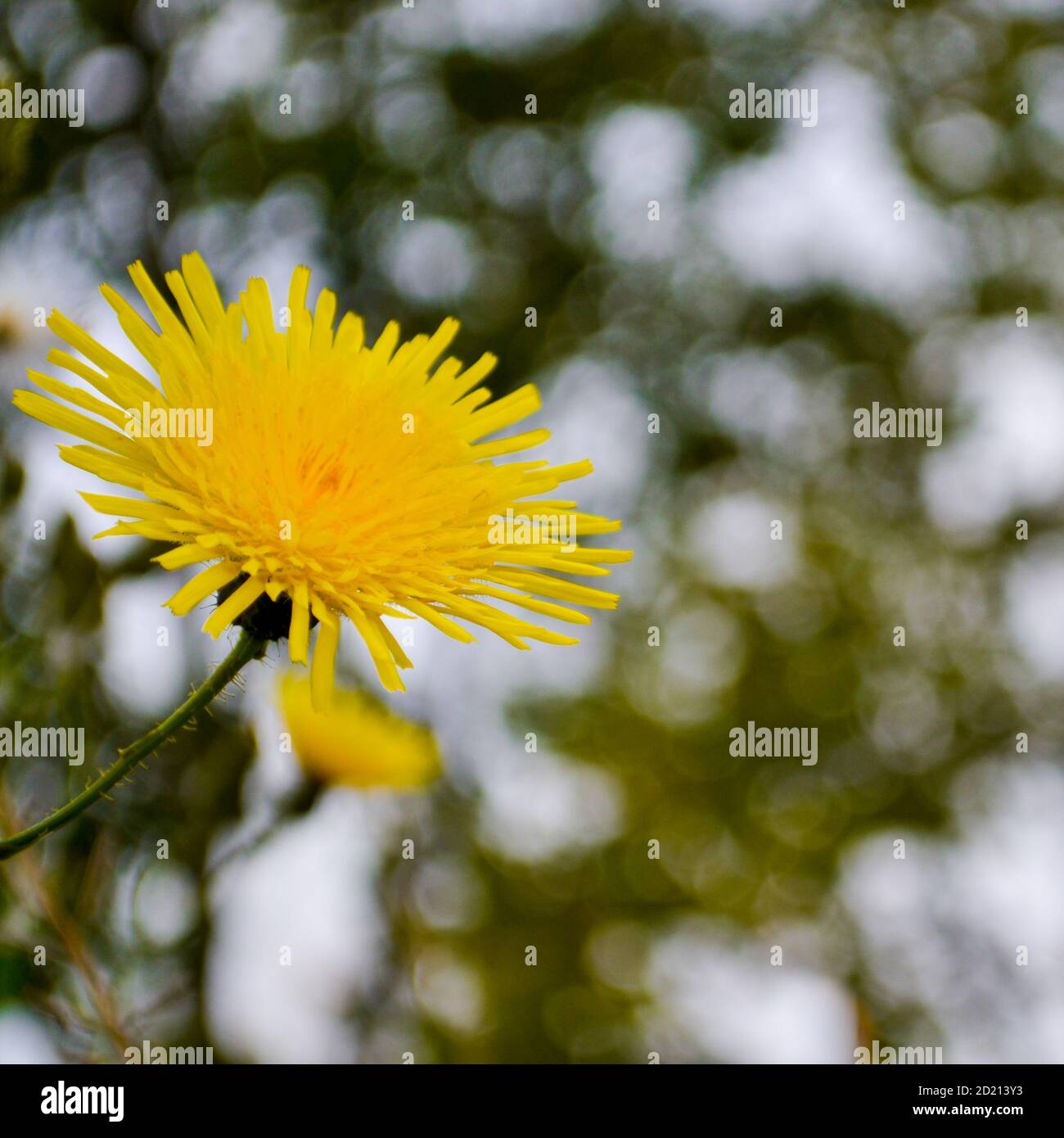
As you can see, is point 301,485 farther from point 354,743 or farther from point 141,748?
point 354,743

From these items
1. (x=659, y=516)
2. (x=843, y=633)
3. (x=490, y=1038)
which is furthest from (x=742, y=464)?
(x=490, y=1038)

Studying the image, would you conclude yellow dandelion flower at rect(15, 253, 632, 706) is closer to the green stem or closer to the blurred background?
the green stem

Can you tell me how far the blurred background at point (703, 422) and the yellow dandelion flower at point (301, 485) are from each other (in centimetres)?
227

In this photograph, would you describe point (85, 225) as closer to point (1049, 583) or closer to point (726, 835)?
point (726, 835)

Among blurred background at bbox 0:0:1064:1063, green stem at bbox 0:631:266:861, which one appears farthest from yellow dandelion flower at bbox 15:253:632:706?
blurred background at bbox 0:0:1064:1063

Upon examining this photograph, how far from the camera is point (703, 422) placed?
516cm

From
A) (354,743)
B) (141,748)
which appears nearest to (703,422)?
(354,743)

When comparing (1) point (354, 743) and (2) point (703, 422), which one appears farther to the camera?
(2) point (703, 422)

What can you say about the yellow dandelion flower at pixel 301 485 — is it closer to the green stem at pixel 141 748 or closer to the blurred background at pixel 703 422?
the green stem at pixel 141 748

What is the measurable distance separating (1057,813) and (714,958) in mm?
1896

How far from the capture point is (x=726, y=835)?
4.76m

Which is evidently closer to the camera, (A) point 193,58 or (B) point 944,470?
(A) point 193,58

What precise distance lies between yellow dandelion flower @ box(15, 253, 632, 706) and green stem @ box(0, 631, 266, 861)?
0.10 ft

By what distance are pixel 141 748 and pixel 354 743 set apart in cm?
132
